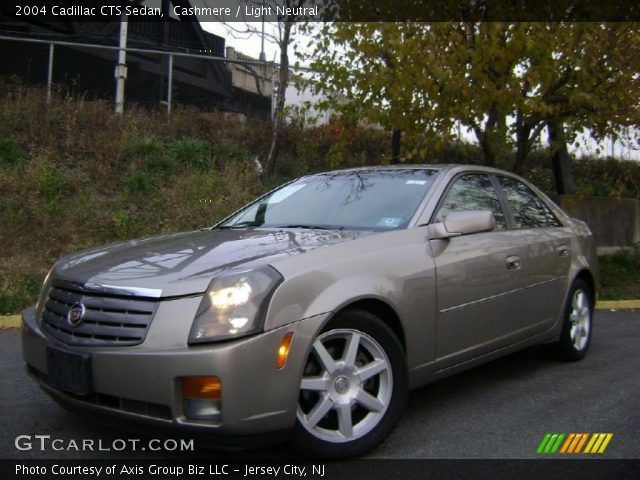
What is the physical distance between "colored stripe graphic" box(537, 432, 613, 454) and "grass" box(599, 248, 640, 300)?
16.6ft

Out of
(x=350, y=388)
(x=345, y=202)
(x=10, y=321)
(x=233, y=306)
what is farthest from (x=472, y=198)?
(x=10, y=321)

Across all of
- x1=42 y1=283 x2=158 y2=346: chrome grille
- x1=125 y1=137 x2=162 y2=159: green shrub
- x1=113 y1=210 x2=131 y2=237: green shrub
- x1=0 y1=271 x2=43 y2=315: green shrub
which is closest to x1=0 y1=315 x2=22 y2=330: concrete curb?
x1=0 y1=271 x2=43 y2=315: green shrub

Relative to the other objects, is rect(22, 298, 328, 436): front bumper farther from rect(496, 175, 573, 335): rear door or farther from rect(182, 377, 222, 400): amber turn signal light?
rect(496, 175, 573, 335): rear door

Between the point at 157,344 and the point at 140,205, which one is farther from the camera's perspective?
the point at 140,205

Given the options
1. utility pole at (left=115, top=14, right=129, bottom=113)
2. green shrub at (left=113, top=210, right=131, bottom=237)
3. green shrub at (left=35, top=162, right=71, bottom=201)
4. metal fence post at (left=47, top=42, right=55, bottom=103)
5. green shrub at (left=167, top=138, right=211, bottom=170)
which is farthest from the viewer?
utility pole at (left=115, top=14, right=129, bottom=113)

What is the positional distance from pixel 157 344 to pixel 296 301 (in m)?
0.63

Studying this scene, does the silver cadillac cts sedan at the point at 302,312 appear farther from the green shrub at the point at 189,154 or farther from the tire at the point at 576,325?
the green shrub at the point at 189,154

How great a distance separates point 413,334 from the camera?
336cm

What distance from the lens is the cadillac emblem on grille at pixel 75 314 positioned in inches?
113

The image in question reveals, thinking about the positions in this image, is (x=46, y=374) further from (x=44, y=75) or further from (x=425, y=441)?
(x=44, y=75)

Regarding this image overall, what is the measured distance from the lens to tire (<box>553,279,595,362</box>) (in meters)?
4.90

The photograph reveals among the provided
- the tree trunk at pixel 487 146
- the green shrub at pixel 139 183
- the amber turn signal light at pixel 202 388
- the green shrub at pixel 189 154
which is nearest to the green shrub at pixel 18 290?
the green shrub at pixel 139 183

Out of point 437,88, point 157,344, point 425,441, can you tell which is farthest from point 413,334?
point 437,88

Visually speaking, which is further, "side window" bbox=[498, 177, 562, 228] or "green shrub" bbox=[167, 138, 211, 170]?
"green shrub" bbox=[167, 138, 211, 170]
